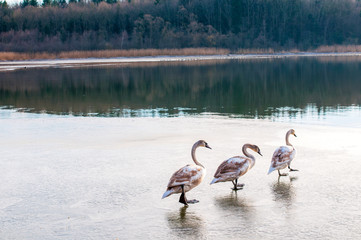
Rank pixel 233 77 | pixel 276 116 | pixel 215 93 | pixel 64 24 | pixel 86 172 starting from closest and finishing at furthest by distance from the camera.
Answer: pixel 86 172 < pixel 276 116 < pixel 215 93 < pixel 233 77 < pixel 64 24

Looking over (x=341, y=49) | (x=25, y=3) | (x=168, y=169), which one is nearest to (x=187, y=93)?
(x=168, y=169)

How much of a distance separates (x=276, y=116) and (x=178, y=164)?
8.06m

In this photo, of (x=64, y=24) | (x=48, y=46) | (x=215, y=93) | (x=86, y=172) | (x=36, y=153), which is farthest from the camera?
(x=64, y=24)

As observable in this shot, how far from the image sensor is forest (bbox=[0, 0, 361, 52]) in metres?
89.4

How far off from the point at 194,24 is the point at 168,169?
8414 cm

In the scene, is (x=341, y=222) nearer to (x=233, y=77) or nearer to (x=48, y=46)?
(x=233, y=77)

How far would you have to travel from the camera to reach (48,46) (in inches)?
3159

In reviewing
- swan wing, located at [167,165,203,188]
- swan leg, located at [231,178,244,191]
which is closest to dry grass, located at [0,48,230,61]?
swan leg, located at [231,178,244,191]

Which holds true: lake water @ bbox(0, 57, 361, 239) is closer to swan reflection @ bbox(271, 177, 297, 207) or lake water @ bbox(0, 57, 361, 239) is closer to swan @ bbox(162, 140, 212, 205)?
swan reflection @ bbox(271, 177, 297, 207)

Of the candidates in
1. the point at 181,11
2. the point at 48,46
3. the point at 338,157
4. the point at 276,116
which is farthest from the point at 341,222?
the point at 181,11

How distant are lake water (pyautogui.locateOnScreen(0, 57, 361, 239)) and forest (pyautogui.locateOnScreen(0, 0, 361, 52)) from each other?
212ft

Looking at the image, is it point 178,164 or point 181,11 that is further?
point 181,11

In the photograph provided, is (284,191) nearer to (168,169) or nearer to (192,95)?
(168,169)

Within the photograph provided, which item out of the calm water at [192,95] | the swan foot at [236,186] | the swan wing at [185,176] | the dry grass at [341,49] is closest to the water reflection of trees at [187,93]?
the calm water at [192,95]
